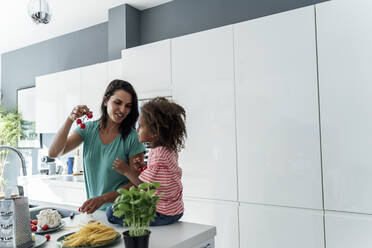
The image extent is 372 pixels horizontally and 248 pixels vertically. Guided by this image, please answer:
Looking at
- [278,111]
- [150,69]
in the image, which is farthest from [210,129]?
[150,69]

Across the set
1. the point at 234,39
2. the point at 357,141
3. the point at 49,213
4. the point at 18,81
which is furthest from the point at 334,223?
the point at 18,81

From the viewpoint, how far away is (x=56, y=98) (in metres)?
3.61

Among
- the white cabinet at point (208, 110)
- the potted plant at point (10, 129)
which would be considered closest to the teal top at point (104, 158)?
the white cabinet at point (208, 110)

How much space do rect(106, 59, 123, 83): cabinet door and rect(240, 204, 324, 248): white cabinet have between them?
1803 mm

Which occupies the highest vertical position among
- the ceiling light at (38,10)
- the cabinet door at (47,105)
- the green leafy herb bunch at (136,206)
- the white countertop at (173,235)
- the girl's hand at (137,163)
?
the ceiling light at (38,10)

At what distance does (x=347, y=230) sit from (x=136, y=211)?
4.88ft

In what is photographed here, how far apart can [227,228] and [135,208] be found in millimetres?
1528

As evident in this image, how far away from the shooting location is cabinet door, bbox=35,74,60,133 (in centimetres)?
361

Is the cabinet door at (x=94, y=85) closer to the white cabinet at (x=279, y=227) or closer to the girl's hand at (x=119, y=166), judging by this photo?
the white cabinet at (x=279, y=227)

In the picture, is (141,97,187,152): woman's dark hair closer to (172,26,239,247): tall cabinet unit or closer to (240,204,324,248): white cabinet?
(172,26,239,247): tall cabinet unit

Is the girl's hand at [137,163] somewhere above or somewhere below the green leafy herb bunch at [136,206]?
above

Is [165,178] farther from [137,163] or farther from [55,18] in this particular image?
[55,18]

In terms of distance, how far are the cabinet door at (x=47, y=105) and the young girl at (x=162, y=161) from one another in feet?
8.61

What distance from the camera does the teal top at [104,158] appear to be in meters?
1.46
